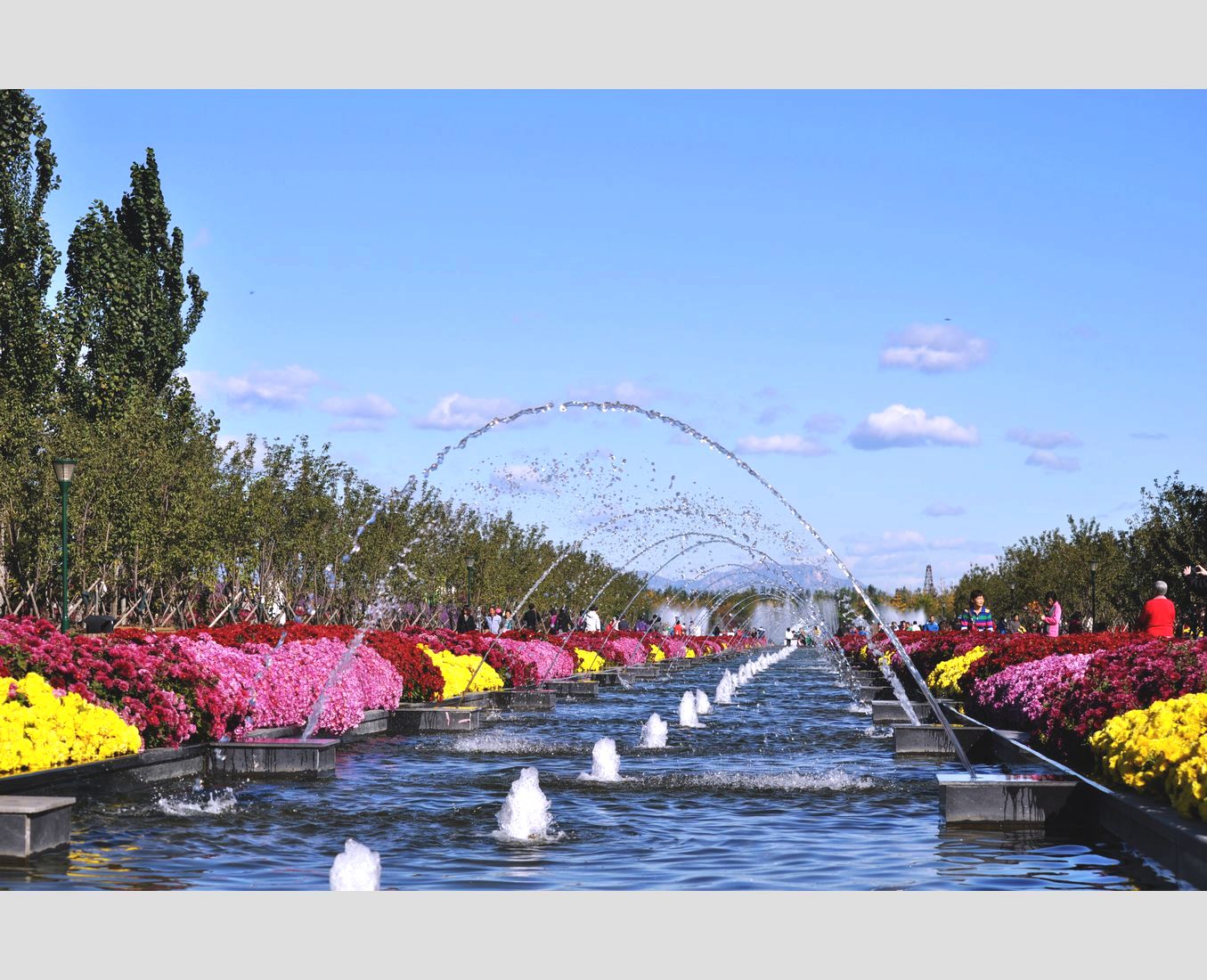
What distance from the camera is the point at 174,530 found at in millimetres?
36594

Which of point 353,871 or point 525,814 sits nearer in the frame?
point 353,871

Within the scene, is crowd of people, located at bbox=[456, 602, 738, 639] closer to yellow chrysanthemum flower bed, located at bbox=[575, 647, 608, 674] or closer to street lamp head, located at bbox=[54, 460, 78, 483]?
yellow chrysanthemum flower bed, located at bbox=[575, 647, 608, 674]

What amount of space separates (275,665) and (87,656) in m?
3.96

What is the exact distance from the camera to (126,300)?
4178cm

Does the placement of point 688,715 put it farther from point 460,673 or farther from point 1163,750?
point 1163,750

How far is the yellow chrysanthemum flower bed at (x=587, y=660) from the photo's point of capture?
139 ft

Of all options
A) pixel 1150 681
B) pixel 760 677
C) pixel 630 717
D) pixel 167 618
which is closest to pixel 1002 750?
pixel 1150 681

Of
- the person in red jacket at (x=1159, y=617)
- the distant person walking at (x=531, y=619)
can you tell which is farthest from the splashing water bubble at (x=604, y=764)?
the distant person walking at (x=531, y=619)

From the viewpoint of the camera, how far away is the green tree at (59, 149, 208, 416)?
40.3 m

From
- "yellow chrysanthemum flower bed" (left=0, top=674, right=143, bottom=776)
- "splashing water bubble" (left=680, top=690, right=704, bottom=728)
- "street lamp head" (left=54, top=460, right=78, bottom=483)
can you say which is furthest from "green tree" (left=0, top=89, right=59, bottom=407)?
"yellow chrysanthemum flower bed" (left=0, top=674, right=143, bottom=776)

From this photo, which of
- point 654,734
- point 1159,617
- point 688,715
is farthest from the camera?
point 688,715

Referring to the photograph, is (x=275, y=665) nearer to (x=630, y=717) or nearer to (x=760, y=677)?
(x=630, y=717)

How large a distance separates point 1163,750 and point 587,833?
4.16 meters

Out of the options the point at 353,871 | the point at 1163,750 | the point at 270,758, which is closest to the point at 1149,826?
the point at 1163,750
